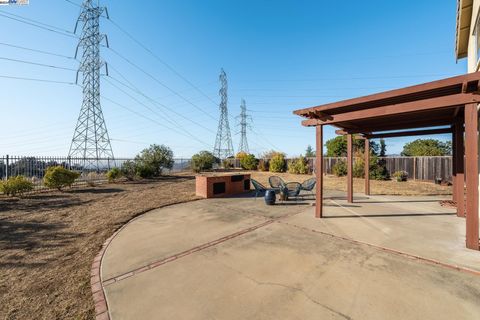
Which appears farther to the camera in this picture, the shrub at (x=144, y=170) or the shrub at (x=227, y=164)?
the shrub at (x=227, y=164)

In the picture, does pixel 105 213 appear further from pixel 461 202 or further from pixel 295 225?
pixel 461 202

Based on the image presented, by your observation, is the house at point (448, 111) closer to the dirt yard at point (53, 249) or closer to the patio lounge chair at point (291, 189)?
the patio lounge chair at point (291, 189)

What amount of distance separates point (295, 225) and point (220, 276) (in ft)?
8.84

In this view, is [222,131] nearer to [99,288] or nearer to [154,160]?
[154,160]

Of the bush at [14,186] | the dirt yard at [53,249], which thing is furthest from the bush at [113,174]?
the dirt yard at [53,249]

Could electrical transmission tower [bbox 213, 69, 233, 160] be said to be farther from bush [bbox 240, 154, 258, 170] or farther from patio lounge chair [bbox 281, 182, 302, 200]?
patio lounge chair [bbox 281, 182, 302, 200]

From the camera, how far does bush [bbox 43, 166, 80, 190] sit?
9469mm

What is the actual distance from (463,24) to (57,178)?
16.2 m

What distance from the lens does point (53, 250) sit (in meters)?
3.70

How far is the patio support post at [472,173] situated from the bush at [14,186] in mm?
13736

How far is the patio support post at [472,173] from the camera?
137 inches

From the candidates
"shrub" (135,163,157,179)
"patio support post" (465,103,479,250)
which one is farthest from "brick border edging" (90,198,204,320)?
"shrub" (135,163,157,179)

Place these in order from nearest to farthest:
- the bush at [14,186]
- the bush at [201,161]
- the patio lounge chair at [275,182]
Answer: the bush at [14,186] < the patio lounge chair at [275,182] < the bush at [201,161]

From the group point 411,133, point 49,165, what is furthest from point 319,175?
point 49,165
